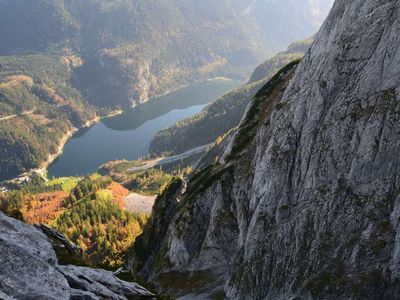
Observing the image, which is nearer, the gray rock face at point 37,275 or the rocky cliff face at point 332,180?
the gray rock face at point 37,275

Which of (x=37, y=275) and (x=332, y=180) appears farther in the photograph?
(x=332, y=180)

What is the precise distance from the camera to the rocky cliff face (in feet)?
148

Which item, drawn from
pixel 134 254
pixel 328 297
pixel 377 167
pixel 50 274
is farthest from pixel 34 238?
pixel 134 254

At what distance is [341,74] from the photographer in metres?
52.5

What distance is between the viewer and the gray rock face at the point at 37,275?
30.4m

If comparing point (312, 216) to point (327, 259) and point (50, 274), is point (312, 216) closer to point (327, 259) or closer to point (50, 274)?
point (327, 259)

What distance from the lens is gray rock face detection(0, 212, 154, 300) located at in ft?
99.9

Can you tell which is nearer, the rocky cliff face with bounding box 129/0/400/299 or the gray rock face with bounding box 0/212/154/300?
the gray rock face with bounding box 0/212/154/300

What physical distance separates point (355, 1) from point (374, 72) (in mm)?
11545

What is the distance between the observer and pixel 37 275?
32031mm

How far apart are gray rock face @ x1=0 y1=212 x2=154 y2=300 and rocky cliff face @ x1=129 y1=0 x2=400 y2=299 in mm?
21233

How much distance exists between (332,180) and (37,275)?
112 ft

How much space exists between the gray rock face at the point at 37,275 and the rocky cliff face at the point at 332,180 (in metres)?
21.2

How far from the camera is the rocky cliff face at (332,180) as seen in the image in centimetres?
4519
